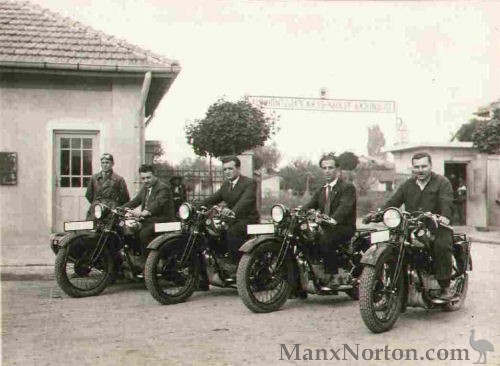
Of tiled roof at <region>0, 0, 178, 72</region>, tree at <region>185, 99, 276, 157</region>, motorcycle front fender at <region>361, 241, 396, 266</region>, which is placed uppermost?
tiled roof at <region>0, 0, 178, 72</region>

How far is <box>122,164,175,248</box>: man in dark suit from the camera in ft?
23.9

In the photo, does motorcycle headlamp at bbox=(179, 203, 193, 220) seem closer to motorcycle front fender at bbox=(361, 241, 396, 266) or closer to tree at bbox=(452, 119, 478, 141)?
motorcycle front fender at bbox=(361, 241, 396, 266)

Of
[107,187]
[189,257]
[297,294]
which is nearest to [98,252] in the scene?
[189,257]

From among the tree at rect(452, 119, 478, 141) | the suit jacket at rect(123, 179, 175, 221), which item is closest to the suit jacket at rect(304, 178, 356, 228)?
the suit jacket at rect(123, 179, 175, 221)

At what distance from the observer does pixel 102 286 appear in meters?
7.05

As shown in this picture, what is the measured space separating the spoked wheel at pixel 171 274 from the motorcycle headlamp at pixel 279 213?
3.52 feet

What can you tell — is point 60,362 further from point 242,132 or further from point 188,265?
point 242,132

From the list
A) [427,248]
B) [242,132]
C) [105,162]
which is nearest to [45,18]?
[242,132]

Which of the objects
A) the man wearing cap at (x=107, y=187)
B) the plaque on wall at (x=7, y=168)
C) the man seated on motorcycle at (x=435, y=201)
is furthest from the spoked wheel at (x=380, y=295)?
the plaque on wall at (x=7, y=168)

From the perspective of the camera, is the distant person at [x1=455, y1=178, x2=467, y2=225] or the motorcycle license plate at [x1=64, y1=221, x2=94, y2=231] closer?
the motorcycle license plate at [x1=64, y1=221, x2=94, y2=231]

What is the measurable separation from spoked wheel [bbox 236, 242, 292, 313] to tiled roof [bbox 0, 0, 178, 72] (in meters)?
6.04

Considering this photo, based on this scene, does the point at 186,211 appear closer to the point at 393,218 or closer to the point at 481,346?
the point at 393,218

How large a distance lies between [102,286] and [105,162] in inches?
71.9

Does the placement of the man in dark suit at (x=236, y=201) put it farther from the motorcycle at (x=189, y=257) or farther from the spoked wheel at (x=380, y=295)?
the spoked wheel at (x=380, y=295)
